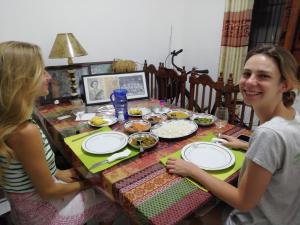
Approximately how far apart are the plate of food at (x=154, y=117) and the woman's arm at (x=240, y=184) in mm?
543

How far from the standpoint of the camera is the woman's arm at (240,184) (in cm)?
71

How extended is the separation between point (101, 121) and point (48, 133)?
487 mm

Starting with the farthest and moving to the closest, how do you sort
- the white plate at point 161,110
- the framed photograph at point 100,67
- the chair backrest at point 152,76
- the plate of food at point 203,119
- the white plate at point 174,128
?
the chair backrest at point 152,76
the framed photograph at point 100,67
the white plate at point 161,110
the plate of food at point 203,119
the white plate at point 174,128

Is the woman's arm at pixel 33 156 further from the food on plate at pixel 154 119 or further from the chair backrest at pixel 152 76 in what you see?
the chair backrest at pixel 152 76

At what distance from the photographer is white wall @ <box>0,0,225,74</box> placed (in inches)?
72.5

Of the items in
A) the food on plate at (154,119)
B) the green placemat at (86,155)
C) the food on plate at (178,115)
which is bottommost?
the green placemat at (86,155)

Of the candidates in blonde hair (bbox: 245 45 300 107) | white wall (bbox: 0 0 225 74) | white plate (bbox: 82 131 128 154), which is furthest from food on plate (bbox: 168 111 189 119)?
white wall (bbox: 0 0 225 74)

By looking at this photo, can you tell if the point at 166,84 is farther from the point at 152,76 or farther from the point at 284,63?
the point at 284,63

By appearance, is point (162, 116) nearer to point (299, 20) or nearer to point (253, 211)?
point (253, 211)

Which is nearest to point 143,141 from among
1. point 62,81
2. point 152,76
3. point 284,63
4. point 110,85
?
point 284,63

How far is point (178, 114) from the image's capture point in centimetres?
153

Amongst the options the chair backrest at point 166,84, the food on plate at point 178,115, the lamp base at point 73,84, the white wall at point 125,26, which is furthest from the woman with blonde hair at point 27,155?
the chair backrest at point 166,84

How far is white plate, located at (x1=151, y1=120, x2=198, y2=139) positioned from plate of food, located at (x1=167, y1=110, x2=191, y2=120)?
95 millimetres

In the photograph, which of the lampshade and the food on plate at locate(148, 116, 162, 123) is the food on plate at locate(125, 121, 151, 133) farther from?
the lampshade
